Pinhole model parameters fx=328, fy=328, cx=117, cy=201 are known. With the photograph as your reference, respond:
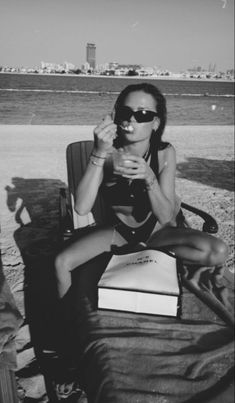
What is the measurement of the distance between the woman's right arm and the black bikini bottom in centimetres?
31

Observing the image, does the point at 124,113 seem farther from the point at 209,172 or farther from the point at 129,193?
the point at 209,172

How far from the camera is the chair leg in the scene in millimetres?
1783

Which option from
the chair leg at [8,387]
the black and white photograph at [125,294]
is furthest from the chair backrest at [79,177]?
the chair leg at [8,387]

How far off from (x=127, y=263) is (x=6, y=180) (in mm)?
4664

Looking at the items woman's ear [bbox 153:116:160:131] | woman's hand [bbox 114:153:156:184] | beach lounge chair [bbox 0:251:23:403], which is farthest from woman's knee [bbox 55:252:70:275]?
woman's ear [bbox 153:116:160:131]

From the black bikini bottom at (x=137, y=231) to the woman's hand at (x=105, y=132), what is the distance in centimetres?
68

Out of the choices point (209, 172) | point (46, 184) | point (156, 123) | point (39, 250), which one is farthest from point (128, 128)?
point (209, 172)

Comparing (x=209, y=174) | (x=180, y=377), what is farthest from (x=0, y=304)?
(x=209, y=174)

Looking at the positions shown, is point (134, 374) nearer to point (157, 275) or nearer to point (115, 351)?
point (115, 351)

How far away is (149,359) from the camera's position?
1.79 m

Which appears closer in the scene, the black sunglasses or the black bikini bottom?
the black sunglasses

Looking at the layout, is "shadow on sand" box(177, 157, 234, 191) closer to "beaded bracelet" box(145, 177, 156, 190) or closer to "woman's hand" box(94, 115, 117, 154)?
"beaded bracelet" box(145, 177, 156, 190)

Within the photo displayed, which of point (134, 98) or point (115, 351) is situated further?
point (134, 98)

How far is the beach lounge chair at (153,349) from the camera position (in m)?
1.64
